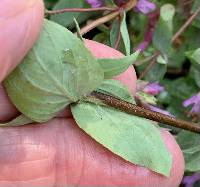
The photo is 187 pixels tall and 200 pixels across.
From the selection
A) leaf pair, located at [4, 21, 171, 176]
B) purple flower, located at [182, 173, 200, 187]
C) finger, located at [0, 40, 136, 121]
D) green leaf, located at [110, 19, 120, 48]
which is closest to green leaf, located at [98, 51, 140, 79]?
leaf pair, located at [4, 21, 171, 176]

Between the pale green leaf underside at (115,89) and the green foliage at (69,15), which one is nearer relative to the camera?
the pale green leaf underside at (115,89)

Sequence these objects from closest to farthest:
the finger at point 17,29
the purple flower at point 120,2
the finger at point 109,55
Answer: the finger at point 17,29
the finger at point 109,55
the purple flower at point 120,2

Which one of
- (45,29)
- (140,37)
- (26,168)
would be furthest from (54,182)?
(140,37)

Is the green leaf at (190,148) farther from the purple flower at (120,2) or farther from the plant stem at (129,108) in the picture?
the purple flower at (120,2)

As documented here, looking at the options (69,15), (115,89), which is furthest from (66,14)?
(115,89)

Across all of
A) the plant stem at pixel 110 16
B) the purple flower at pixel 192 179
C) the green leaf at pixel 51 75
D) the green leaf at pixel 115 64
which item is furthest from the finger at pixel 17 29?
the purple flower at pixel 192 179

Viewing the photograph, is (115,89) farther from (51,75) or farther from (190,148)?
(190,148)
